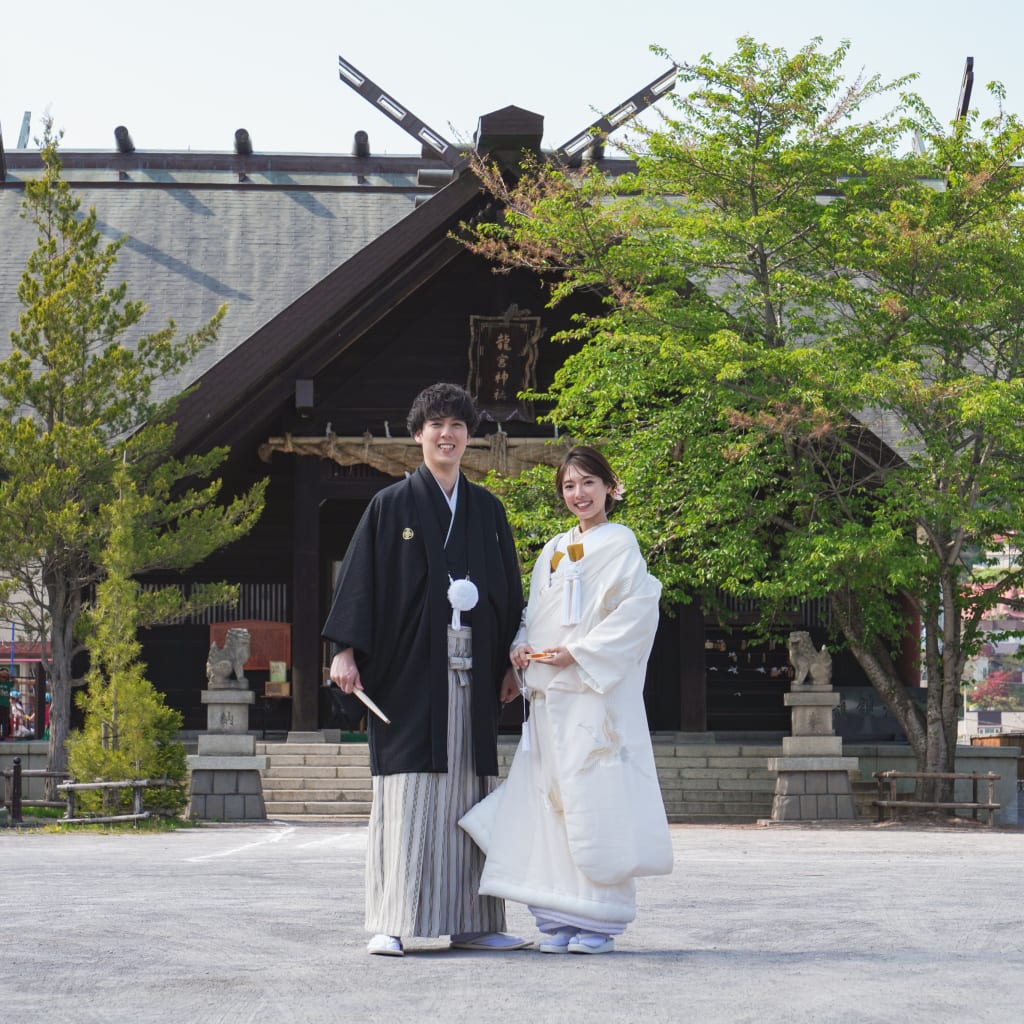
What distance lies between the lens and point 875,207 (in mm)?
15766

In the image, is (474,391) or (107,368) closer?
(107,368)

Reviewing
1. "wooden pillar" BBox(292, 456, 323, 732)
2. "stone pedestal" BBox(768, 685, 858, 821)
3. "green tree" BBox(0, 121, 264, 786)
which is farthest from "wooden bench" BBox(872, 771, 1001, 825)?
"green tree" BBox(0, 121, 264, 786)

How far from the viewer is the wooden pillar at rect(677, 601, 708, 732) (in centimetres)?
1839

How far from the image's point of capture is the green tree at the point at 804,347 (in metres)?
14.5

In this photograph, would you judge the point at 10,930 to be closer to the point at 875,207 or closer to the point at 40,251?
the point at 40,251

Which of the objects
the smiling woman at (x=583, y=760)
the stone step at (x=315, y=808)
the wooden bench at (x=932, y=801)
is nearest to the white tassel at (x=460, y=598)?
the smiling woman at (x=583, y=760)

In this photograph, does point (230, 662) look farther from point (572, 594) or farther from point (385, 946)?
point (385, 946)

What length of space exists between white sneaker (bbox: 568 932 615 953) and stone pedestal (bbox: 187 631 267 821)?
1057cm

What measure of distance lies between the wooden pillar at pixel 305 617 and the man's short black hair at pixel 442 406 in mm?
12733

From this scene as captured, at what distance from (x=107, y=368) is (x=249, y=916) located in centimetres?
1045

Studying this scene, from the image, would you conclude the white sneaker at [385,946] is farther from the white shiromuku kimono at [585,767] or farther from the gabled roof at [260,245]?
the gabled roof at [260,245]

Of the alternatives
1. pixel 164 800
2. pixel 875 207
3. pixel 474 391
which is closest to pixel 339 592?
pixel 164 800

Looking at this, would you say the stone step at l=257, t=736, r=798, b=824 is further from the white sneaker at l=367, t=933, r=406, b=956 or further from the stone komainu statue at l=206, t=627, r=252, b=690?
the white sneaker at l=367, t=933, r=406, b=956

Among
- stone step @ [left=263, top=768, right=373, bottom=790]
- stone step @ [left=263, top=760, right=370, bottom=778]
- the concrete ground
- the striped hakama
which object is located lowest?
stone step @ [left=263, top=768, right=373, bottom=790]
